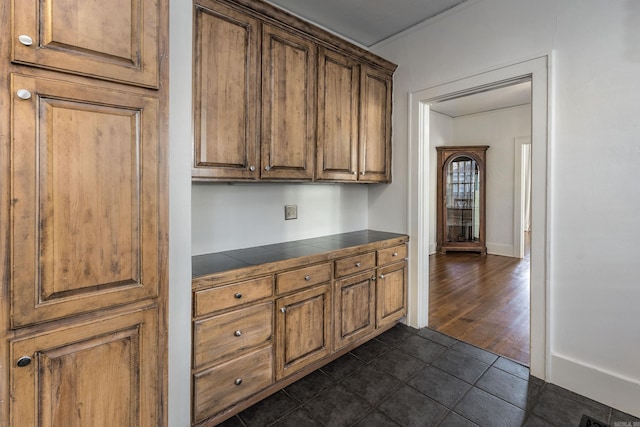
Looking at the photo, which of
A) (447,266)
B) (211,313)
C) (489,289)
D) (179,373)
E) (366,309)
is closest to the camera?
(179,373)

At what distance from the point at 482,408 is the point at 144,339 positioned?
188 centimetres

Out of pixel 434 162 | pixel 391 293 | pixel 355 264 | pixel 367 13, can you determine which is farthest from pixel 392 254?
pixel 434 162

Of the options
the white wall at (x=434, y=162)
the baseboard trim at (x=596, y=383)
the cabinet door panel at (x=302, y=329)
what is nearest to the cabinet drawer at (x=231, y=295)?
the cabinet door panel at (x=302, y=329)

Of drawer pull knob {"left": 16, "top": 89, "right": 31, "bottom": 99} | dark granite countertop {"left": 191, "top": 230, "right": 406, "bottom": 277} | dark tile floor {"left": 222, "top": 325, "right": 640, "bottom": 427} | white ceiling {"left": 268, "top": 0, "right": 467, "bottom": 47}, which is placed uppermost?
white ceiling {"left": 268, "top": 0, "right": 467, "bottom": 47}

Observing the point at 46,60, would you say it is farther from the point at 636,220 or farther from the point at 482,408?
the point at 636,220

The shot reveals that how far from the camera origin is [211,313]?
1.62 metres

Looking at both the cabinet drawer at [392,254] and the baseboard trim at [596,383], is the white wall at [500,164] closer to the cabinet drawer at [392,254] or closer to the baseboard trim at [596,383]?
the cabinet drawer at [392,254]

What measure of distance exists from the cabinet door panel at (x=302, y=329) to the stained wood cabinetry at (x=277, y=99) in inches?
32.9

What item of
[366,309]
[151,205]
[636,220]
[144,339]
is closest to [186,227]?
[151,205]

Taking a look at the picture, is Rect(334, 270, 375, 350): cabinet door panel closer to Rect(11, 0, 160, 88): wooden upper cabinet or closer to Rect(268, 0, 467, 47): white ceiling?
Rect(11, 0, 160, 88): wooden upper cabinet

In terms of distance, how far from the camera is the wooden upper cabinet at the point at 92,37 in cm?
95

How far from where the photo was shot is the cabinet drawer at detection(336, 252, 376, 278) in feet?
7.47

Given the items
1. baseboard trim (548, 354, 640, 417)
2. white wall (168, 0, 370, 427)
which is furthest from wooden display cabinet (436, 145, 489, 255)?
baseboard trim (548, 354, 640, 417)

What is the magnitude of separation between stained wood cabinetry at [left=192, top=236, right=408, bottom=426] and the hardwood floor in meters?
0.85
